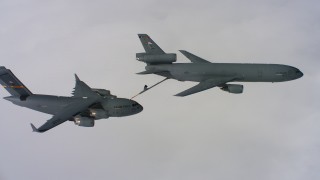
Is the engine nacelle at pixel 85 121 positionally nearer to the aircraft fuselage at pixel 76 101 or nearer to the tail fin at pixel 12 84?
the aircraft fuselage at pixel 76 101

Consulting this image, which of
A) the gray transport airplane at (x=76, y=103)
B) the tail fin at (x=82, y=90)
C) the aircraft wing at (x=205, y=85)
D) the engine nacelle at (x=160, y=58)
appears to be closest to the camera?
the gray transport airplane at (x=76, y=103)

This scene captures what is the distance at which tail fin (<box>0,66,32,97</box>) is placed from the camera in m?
67.4

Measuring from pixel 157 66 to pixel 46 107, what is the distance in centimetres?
2458

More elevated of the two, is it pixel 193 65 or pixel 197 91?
pixel 193 65

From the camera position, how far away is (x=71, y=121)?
63.5m

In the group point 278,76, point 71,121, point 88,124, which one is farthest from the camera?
point 278,76

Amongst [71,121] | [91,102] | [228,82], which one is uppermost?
[228,82]

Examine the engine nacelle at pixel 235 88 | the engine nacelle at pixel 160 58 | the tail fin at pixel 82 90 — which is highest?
the engine nacelle at pixel 160 58

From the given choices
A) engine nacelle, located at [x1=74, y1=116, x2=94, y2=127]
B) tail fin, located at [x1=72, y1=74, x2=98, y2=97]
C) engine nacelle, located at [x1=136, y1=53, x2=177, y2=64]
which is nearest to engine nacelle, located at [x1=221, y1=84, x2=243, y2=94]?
engine nacelle, located at [x1=136, y1=53, x2=177, y2=64]

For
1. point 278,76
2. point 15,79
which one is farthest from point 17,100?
point 278,76

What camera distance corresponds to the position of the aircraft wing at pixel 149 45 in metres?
72.7

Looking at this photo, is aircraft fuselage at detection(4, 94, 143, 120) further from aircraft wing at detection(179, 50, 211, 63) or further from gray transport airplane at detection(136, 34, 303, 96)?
aircraft wing at detection(179, 50, 211, 63)

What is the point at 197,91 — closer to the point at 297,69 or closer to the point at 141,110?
the point at 141,110

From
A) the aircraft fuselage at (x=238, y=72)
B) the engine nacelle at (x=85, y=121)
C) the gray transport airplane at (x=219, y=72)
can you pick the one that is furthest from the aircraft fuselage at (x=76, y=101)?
the aircraft fuselage at (x=238, y=72)
